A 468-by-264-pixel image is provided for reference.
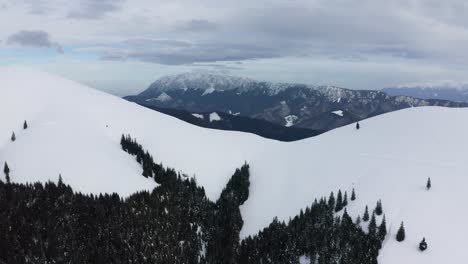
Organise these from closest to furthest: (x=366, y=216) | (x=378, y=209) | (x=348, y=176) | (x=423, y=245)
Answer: (x=423, y=245), (x=366, y=216), (x=378, y=209), (x=348, y=176)

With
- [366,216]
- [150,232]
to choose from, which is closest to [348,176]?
[366,216]

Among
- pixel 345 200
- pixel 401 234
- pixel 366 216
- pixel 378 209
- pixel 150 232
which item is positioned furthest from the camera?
pixel 345 200

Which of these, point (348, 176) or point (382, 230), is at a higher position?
point (348, 176)

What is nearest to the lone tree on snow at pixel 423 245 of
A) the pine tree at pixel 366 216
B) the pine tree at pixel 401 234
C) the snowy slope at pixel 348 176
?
the snowy slope at pixel 348 176

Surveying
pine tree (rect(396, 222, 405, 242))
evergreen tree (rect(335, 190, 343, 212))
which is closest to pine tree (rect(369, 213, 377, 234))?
pine tree (rect(396, 222, 405, 242))

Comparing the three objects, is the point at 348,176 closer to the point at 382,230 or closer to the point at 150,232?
the point at 382,230

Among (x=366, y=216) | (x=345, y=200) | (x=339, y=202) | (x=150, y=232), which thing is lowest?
(x=150, y=232)

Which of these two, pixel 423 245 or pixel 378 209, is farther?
pixel 378 209

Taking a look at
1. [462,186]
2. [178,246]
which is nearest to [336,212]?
[462,186]

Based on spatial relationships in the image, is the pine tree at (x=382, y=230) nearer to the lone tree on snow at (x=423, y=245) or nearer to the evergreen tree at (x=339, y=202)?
the lone tree on snow at (x=423, y=245)
